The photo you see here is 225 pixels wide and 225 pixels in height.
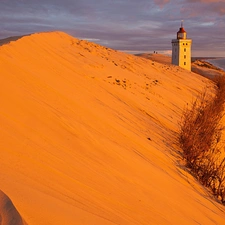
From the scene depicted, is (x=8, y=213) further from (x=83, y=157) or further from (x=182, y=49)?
(x=182, y=49)

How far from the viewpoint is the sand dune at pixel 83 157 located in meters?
2.59

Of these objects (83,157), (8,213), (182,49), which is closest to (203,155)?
(83,157)

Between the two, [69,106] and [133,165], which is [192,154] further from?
[69,106]

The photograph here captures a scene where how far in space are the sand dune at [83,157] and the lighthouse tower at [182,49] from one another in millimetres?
31229

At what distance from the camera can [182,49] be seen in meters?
37.6

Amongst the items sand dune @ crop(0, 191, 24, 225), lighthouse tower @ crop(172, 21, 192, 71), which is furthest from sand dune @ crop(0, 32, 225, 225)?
lighthouse tower @ crop(172, 21, 192, 71)

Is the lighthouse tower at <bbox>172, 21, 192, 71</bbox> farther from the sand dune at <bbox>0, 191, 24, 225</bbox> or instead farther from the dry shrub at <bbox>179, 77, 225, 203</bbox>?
the sand dune at <bbox>0, 191, 24, 225</bbox>

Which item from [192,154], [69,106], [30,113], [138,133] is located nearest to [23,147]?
[30,113]

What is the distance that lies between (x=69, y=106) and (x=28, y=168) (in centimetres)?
251

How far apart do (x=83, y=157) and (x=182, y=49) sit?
3570 centimetres

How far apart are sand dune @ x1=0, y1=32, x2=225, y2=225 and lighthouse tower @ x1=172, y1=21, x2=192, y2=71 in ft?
102

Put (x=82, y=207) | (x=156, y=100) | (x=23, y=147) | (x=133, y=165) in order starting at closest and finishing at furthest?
(x=82, y=207), (x=23, y=147), (x=133, y=165), (x=156, y=100)

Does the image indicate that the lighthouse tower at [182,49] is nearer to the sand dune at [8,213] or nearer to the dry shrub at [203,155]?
the dry shrub at [203,155]

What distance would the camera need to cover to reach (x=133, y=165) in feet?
14.0
